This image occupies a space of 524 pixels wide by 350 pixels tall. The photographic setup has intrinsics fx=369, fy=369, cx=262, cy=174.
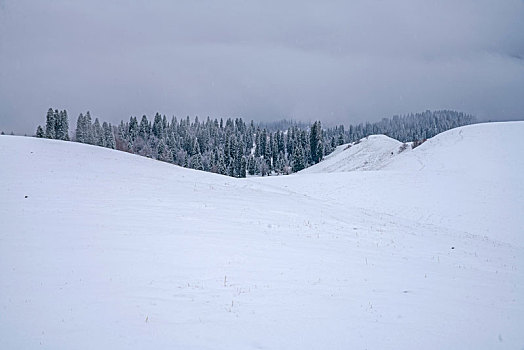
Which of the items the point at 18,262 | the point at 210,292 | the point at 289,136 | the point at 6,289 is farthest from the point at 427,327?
the point at 289,136

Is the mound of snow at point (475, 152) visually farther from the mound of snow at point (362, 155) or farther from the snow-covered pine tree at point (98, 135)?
the snow-covered pine tree at point (98, 135)

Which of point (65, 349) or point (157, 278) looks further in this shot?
point (157, 278)

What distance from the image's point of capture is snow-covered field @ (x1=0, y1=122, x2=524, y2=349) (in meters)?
7.01

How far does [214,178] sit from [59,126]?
87.1m

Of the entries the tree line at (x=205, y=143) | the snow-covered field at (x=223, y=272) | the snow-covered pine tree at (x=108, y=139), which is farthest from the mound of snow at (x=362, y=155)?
the snow-covered field at (x=223, y=272)

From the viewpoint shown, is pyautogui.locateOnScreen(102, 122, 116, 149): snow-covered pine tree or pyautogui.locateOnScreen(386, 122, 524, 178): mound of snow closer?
pyautogui.locateOnScreen(386, 122, 524, 178): mound of snow

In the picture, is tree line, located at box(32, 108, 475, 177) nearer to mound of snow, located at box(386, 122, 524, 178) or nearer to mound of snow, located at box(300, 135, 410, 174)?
mound of snow, located at box(300, 135, 410, 174)

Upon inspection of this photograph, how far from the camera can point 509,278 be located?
12.8 meters

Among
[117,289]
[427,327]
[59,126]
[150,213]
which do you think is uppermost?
[59,126]

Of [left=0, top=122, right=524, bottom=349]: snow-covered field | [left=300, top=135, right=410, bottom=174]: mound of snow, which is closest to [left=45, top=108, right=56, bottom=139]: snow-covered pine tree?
[left=300, top=135, right=410, bottom=174]: mound of snow

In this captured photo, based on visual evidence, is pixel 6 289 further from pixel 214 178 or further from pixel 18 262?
pixel 214 178

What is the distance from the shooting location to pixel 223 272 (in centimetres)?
996

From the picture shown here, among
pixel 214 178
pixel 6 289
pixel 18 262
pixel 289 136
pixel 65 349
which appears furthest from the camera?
pixel 289 136

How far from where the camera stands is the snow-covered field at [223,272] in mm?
7012
